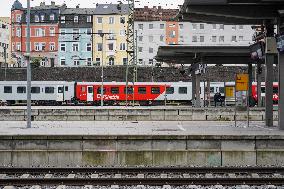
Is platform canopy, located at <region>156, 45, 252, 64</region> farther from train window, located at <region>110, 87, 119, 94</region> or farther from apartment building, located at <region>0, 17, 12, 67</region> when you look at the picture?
apartment building, located at <region>0, 17, 12, 67</region>

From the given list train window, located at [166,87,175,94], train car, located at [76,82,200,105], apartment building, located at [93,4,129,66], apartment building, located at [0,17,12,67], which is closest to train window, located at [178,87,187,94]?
train car, located at [76,82,200,105]

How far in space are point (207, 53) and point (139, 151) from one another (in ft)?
80.1

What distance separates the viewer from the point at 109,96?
63.6m

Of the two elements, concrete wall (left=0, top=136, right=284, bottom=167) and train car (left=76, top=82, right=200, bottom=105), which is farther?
train car (left=76, top=82, right=200, bottom=105)

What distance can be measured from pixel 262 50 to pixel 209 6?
11.2 feet

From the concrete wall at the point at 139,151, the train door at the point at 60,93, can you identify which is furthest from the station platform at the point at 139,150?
the train door at the point at 60,93

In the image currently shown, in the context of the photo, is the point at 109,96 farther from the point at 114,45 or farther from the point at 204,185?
the point at 204,185

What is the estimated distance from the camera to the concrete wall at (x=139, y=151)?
1783cm

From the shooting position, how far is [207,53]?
41094 mm

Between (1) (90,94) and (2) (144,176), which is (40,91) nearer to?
(1) (90,94)

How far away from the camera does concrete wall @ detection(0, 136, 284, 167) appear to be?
17.8 meters

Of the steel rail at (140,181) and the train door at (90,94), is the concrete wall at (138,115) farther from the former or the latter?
the train door at (90,94)

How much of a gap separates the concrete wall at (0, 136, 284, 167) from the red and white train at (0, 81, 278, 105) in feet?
148

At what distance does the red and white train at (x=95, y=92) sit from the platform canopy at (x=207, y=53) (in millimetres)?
18027
